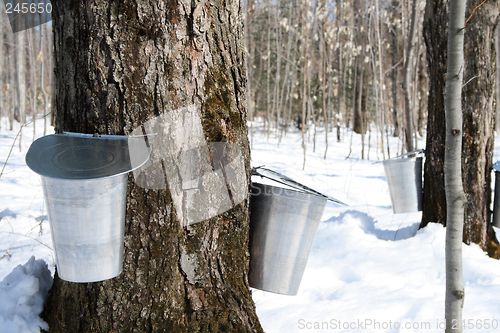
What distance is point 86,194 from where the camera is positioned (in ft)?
3.27

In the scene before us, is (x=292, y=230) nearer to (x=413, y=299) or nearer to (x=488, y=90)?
(x=413, y=299)

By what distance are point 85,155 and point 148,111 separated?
0.81 ft

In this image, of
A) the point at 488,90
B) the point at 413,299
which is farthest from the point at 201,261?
the point at 488,90

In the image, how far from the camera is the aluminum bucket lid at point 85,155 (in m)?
0.98

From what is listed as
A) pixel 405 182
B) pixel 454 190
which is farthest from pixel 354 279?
pixel 454 190

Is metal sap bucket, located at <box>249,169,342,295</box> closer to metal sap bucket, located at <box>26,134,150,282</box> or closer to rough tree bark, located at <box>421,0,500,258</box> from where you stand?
metal sap bucket, located at <box>26,134,150,282</box>

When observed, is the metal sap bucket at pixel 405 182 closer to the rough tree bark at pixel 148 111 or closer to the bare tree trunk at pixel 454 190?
the bare tree trunk at pixel 454 190

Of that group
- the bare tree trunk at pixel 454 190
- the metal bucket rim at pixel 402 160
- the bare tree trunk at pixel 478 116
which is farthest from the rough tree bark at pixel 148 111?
the bare tree trunk at pixel 478 116

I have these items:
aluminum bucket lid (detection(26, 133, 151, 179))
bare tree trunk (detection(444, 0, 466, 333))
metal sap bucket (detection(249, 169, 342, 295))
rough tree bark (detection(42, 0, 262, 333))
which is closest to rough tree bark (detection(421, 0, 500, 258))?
bare tree trunk (detection(444, 0, 466, 333))

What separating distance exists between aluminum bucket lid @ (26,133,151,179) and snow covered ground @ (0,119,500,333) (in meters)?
0.73

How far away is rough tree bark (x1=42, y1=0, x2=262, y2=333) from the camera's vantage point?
3.76 ft

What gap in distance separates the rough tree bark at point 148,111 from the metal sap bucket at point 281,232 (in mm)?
167

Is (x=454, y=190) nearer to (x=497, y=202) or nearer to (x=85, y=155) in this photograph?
→ (x=85, y=155)

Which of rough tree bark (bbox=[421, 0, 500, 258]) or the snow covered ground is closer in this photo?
the snow covered ground
